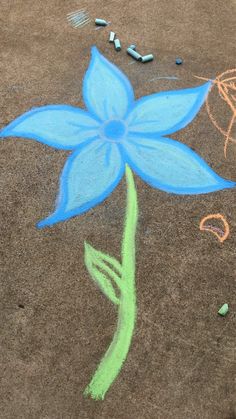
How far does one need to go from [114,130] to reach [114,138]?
0.41 feet

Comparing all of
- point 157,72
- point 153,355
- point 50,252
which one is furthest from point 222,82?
point 153,355

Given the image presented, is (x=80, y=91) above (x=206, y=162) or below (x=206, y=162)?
above

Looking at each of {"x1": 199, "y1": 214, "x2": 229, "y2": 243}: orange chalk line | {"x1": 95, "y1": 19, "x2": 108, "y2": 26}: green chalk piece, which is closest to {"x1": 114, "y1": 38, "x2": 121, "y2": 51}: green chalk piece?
{"x1": 95, "y1": 19, "x2": 108, "y2": 26}: green chalk piece

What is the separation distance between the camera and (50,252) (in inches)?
165

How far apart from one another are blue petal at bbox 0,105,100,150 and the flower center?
4.5 inches

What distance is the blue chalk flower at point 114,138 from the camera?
15.1 feet

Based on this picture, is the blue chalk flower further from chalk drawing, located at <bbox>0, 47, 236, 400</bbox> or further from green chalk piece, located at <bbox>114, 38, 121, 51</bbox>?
green chalk piece, located at <bbox>114, 38, 121, 51</bbox>

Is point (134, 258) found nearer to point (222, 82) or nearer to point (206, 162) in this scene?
point (206, 162)

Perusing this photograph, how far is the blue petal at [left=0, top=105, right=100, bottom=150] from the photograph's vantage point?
196 inches

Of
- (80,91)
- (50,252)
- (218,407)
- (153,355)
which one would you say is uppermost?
Answer: (80,91)

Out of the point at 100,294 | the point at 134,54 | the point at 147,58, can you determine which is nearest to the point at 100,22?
the point at 134,54

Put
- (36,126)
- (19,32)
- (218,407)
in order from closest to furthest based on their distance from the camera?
(218,407)
(36,126)
(19,32)

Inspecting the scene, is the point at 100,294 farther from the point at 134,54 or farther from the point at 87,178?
the point at 134,54

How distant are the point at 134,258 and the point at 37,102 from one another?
2.39m
